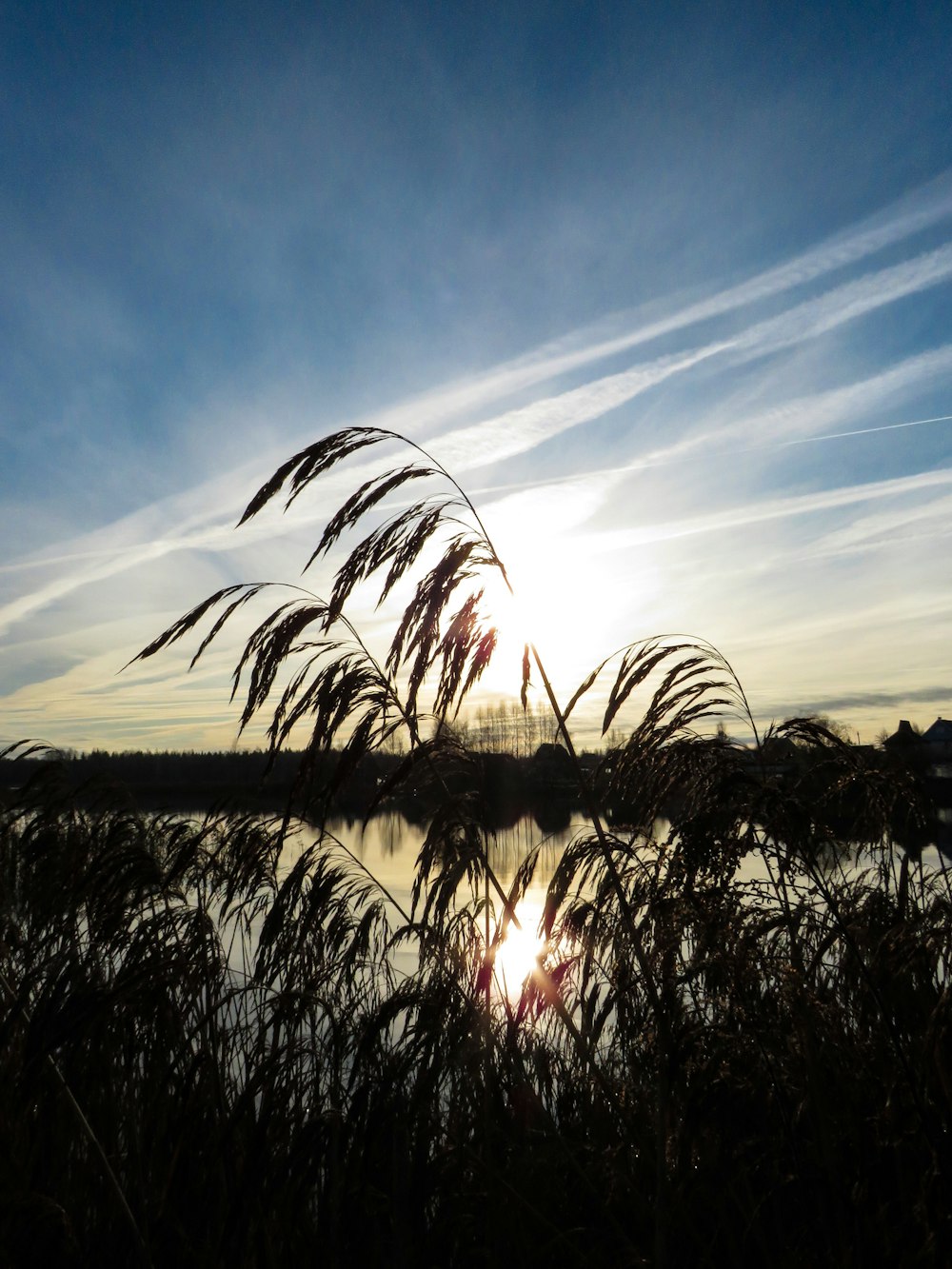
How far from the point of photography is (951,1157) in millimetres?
2248

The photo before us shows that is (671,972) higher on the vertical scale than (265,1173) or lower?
higher

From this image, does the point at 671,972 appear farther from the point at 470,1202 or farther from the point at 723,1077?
the point at 470,1202

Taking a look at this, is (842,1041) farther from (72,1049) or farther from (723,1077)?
(72,1049)

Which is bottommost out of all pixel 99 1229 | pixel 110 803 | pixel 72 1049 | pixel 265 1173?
pixel 99 1229

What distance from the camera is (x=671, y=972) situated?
2111 millimetres

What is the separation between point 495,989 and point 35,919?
2.44 metres

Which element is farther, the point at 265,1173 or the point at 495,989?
the point at 495,989

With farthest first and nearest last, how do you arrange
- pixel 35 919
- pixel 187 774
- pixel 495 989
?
pixel 187 774 < pixel 35 919 < pixel 495 989

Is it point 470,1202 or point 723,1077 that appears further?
point 470,1202

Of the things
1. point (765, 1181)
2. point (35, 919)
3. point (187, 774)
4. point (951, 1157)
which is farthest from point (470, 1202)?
point (187, 774)

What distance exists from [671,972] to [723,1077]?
0.82 ft

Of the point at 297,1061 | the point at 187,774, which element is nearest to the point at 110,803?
the point at 297,1061

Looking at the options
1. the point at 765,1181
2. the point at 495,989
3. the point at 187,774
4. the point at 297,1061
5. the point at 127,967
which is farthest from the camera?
the point at 187,774

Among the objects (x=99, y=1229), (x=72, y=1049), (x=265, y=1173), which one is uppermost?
(x=72, y=1049)
